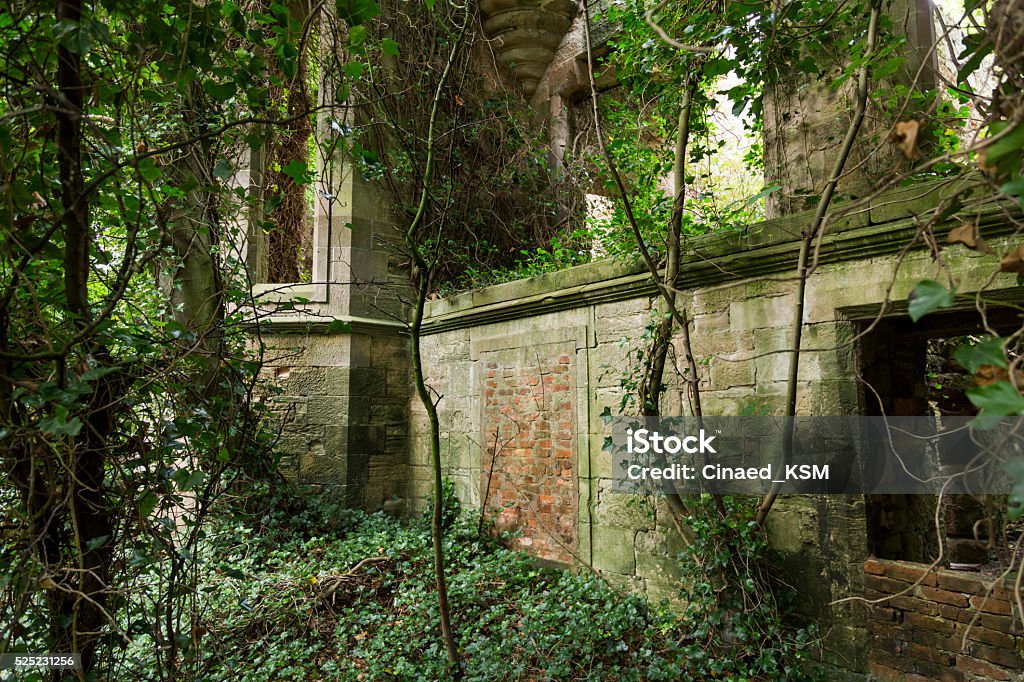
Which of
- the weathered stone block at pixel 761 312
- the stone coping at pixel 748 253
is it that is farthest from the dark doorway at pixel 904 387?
the stone coping at pixel 748 253

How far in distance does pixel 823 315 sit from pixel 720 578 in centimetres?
165

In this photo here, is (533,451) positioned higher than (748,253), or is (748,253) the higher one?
(748,253)

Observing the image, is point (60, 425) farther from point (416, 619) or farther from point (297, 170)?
point (416, 619)

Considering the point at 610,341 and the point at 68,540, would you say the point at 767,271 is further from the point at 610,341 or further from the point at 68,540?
A: the point at 68,540

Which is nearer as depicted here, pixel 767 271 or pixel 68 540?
pixel 68 540

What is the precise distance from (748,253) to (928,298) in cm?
273

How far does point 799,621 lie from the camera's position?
3.46 meters

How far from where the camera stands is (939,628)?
3.01m

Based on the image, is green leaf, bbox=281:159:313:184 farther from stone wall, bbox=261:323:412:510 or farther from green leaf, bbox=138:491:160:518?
stone wall, bbox=261:323:412:510

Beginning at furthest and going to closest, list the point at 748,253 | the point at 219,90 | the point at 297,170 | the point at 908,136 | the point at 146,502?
the point at 748,253
the point at 297,170
the point at 219,90
the point at 146,502
the point at 908,136

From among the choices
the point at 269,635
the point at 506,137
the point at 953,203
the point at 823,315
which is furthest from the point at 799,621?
the point at 506,137

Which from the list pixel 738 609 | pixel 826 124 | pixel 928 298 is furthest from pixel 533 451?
pixel 928 298

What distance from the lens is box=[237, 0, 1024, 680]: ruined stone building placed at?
10.2 ft

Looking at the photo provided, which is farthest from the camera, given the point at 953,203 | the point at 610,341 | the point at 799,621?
the point at 610,341
